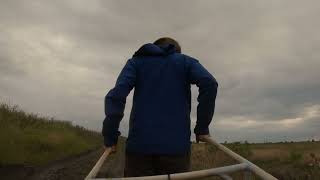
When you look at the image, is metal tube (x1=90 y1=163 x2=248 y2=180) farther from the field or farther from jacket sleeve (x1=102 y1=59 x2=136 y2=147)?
the field

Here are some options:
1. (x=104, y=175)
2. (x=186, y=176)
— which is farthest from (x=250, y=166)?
(x=104, y=175)

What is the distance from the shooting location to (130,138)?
579cm

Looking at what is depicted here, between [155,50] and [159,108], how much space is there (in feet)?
1.88

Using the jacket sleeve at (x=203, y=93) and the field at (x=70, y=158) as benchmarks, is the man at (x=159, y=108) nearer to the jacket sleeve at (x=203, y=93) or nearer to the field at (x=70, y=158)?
the jacket sleeve at (x=203, y=93)

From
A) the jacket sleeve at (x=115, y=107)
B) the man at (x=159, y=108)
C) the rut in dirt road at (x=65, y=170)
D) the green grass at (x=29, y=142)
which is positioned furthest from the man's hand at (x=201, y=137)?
the green grass at (x=29, y=142)

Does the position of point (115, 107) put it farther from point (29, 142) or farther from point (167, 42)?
point (29, 142)

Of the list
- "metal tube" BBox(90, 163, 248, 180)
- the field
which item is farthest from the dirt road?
"metal tube" BBox(90, 163, 248, 180)

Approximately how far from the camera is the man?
571 cm

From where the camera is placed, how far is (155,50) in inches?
235

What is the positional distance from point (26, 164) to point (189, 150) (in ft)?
38.9

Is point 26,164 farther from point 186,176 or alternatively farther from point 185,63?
point 186,176

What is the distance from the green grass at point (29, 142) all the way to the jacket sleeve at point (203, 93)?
11.3 meters

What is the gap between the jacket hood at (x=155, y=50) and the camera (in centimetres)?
596

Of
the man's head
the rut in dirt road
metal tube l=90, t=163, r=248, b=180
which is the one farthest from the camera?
the rut in dirt road
